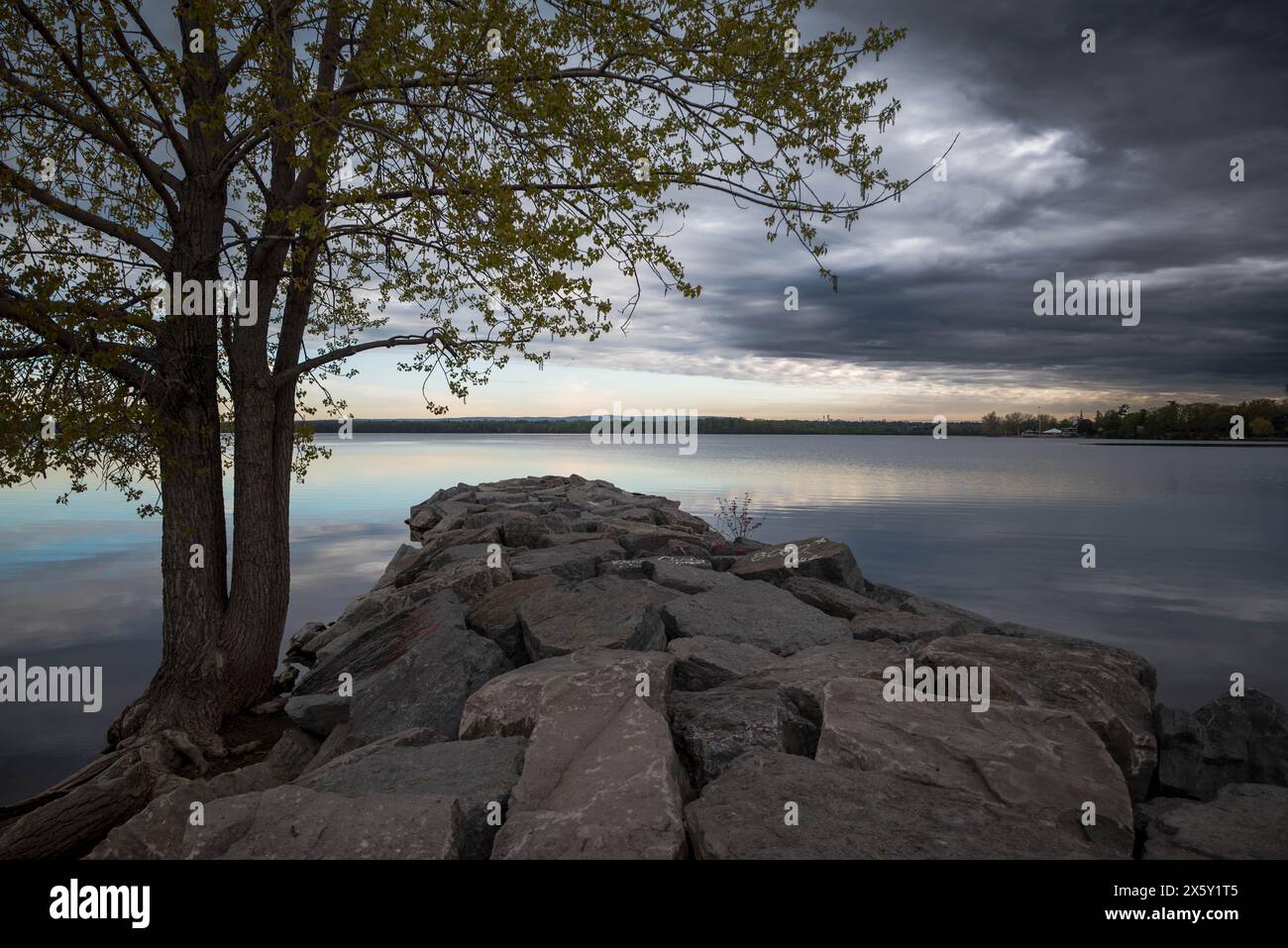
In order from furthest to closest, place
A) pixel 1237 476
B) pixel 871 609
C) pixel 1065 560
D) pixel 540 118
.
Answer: pixel 1237 476 → pixel 1065 560 → pixel 871 609 → pixel 540 118

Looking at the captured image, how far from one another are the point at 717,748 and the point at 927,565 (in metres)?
15.9

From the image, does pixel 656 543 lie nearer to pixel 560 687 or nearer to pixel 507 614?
pixel 507 614

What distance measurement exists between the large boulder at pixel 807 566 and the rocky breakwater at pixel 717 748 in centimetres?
173

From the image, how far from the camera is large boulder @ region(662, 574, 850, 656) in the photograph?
822 cm

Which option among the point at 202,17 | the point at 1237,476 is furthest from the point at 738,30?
the point at 1237,476

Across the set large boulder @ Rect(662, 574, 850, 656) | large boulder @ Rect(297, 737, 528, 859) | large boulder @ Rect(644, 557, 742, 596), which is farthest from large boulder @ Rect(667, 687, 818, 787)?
large boulder @ Rect(644, 557, 742, 596)

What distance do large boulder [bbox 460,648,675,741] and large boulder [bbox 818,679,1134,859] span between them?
1.42 meters

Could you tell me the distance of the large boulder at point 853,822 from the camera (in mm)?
3973

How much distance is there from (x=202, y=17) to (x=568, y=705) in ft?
24.1

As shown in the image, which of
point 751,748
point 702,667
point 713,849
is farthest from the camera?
point 702,667

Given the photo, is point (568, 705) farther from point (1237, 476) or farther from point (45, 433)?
point (1237, 476)

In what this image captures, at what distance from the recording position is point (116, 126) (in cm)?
748

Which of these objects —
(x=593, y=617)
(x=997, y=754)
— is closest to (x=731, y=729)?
(x=997, y=754)

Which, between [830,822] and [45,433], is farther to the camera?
[45,433]
